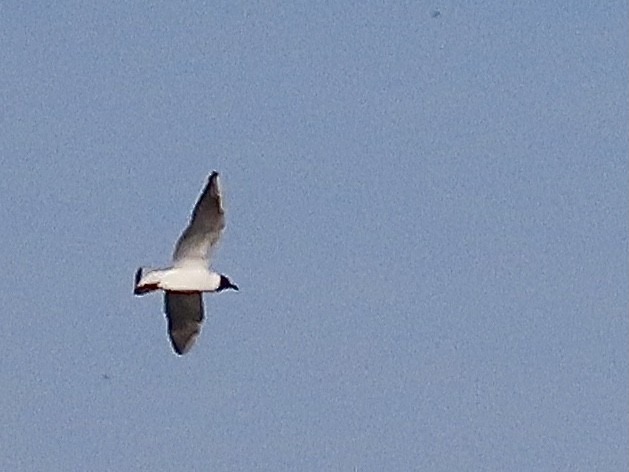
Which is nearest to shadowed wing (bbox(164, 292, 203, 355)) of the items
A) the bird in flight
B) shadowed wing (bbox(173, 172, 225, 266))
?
the bird in flight

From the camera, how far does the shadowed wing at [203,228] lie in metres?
45.2

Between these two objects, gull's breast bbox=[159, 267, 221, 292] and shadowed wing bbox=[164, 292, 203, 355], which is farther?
shadowed wing bbox=[164, 292, 203, 355]

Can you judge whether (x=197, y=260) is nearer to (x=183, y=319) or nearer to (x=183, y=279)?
(x=183, y=279)

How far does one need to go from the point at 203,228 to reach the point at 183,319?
8.74 feet

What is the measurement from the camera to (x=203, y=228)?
149 ft

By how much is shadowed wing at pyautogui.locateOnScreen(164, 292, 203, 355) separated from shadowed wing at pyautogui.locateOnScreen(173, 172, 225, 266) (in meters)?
1.85

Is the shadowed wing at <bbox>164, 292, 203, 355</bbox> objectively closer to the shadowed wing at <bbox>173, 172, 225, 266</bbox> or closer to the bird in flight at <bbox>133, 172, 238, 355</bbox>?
the bird in flight at <bbox>133, 172, 238, 355</bbox>

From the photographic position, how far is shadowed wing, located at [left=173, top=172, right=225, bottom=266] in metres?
45.2

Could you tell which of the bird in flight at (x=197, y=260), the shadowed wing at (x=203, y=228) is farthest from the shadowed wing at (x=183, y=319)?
the shadowed wing at (x=203, y=228)

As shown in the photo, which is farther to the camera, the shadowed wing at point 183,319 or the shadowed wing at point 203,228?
the shadowed wing at point 183,319

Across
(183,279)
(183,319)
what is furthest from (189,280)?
(183,319)

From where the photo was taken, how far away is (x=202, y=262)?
4591cm

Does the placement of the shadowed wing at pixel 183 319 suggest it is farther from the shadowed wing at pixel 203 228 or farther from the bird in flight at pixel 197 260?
the shadowed wing at pixel 203 228

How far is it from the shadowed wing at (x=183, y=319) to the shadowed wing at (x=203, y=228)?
6.05 feet
